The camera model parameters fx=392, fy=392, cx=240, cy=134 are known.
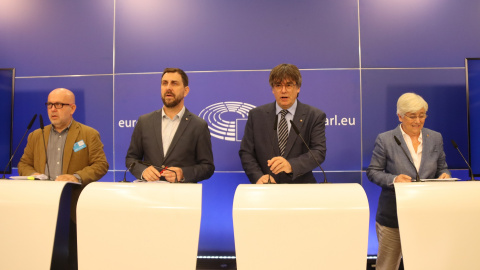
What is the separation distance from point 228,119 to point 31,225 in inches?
87.9

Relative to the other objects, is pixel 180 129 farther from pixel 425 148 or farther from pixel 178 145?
pixel 425 148

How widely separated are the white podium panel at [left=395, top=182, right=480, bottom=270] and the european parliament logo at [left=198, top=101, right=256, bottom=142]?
2.22m

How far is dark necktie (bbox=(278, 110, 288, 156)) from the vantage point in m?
2.59

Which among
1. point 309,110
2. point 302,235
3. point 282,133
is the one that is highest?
point 309,110

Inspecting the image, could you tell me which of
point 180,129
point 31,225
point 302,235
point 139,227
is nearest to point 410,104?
point 302,235

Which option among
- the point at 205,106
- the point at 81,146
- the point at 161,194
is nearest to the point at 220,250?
the point at 205,106

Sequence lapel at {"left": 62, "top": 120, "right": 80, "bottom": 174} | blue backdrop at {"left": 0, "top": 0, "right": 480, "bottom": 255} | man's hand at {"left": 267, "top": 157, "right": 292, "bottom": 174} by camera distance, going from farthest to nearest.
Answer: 1. blue backdrop at {"left": 0, "top": 0, "right": 480, "bottom": 255}
2. lapel at {"left": 62, "top": 120, "right": 80, "bottom": 174}
3. man's hand at {"left": 267, "top": 157, "right": 292, "bottom": 174}

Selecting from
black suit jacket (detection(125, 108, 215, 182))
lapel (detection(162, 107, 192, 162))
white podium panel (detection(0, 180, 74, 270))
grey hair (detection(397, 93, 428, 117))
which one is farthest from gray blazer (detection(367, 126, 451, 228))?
white podium panel (detection(0, 180, 74, 270))

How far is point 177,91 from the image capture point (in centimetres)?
284

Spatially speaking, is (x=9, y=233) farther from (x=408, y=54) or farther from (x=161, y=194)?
(x=408, y=54)

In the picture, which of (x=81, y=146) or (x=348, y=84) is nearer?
(x=81, y=146)

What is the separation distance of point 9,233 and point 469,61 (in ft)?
11.5

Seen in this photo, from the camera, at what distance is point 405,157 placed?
2.56m

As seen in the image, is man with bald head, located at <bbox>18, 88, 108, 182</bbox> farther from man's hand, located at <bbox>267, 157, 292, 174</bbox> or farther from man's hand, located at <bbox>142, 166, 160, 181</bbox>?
man's hand, located at <bbox>267, 157, 292, 174</bbox>
